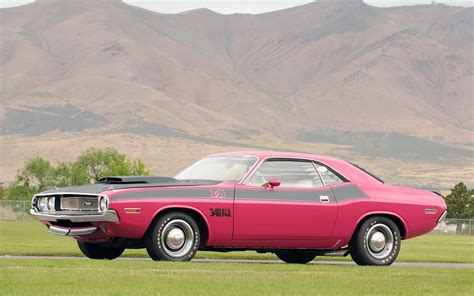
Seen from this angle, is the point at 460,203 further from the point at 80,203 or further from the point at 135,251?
the point at 80,203

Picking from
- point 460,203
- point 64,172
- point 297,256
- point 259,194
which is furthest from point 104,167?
point 259,194

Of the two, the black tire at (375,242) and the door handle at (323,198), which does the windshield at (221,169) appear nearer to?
the door handle at (323,198)

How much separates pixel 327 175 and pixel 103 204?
13.6ft

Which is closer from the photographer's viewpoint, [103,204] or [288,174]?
[103,204]

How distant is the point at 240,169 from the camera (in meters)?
18.4

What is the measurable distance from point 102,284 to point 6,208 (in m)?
69.7

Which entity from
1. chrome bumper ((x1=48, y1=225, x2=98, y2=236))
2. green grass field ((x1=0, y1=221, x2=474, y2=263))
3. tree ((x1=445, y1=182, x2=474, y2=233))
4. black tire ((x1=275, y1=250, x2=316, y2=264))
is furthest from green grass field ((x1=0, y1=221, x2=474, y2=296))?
tree ((x1=445, y1=182, x2=474, y2=233))

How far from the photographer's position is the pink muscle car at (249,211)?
1719cm

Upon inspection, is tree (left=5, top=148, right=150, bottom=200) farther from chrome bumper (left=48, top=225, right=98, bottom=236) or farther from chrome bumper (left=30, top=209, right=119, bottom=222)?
chrome bumper (left=48, top=225, right=98, bottom=236)

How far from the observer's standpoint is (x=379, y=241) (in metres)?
19.2

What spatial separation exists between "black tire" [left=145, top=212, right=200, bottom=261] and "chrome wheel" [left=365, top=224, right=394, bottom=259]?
10.7 feet

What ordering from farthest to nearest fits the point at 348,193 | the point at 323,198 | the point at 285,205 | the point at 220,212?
the point at 348,193, the point at 323,198, the point at 285,205, the point at 220,212

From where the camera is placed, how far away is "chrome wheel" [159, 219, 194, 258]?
17312 millimetres

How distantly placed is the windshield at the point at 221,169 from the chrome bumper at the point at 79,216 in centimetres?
207
